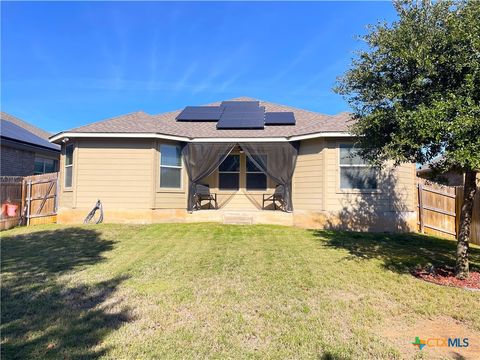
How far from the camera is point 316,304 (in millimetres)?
4133

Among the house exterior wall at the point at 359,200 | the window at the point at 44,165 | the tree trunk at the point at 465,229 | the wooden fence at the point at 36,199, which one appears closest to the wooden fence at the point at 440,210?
the house exterior wall at the point at 359,200

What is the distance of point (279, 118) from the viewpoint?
42.3 feet

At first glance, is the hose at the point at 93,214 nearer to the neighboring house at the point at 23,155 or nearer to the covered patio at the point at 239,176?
the covered patio at the point at 239,176

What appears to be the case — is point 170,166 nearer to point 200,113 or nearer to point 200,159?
point 200,159

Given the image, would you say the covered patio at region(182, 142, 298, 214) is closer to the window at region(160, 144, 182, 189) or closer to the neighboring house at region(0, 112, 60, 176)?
the window at region(160, 144, 182, 189)

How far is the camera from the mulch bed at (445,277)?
5051 mm

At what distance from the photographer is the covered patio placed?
11.3 meters

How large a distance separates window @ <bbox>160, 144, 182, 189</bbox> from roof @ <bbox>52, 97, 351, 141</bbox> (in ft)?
2.16

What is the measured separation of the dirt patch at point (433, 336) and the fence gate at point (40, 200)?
12.4 m

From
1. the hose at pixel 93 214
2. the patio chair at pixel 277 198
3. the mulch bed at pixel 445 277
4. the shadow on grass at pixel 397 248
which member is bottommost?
the mulch bed at pixel 445 277

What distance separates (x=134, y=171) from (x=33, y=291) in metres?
6.86

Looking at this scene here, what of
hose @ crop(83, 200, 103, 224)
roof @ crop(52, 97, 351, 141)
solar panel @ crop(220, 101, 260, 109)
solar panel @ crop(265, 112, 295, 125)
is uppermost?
solar panel @ crop(220, 101, 260, 109)

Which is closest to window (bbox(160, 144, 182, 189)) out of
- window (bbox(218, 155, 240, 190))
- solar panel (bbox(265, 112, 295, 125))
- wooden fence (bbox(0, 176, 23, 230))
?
window (bbox(218, 155, 240, 190))

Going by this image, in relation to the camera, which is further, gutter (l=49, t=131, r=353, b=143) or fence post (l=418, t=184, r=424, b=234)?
fence post (l=418, t=184, r=424, b=234)
